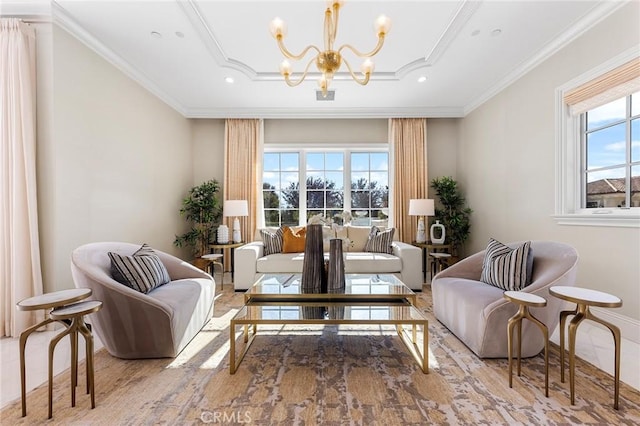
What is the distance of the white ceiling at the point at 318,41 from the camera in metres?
2.39

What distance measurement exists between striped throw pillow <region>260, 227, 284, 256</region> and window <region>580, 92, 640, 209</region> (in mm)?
3482

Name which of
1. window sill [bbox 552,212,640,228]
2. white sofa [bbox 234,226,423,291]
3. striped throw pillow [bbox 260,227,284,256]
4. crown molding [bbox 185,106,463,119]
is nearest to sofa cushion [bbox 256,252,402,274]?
white sofa [bbox 234,226,423,291]

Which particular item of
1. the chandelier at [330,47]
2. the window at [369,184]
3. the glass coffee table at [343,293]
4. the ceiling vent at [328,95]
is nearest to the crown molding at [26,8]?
the chandelier at [330,47]

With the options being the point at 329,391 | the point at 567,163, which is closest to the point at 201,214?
the point at 329,391

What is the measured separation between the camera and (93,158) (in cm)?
283

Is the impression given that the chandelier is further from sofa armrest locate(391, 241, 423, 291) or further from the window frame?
sofa armrest locate(391, 241, 423, 291)

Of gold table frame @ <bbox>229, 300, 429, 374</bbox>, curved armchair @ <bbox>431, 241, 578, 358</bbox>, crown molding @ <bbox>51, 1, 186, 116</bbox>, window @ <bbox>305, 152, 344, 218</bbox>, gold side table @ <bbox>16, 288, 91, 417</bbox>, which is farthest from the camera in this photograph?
window @ <bbox>305, 152, 344, 218</bbox>

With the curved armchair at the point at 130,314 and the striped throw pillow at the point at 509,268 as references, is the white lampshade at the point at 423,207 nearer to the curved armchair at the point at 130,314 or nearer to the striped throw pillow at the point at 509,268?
the striped throw pillow at the point at 509,268

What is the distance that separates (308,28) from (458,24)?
4.40 ft

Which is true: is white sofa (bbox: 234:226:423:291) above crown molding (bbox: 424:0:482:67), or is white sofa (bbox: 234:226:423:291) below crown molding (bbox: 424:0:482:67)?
below

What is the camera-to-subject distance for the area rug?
1476mm

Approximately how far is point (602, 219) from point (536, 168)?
36.2 inches

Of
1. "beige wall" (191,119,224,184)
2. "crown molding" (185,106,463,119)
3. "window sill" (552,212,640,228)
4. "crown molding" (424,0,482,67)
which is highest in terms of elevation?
"crown molding" (424,0,482,67)

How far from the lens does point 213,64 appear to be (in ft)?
10.8
